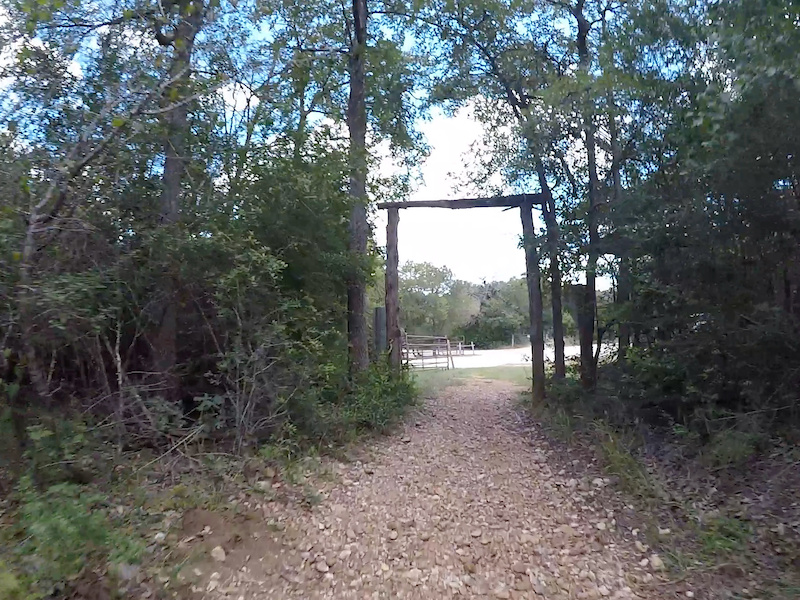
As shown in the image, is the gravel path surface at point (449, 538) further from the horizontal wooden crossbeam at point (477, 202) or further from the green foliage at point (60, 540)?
the horizontal wooden crossbeam at point (477, 202)

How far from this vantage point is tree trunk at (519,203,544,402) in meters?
9.70

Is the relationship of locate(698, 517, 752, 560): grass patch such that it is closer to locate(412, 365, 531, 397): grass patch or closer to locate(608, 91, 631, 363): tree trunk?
locate(608, 91, 631, 363): tree trunk

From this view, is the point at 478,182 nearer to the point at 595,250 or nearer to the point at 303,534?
the point at 595,250

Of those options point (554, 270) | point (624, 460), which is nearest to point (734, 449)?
point (624, 460)

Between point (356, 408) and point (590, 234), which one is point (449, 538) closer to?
point (356, 408)

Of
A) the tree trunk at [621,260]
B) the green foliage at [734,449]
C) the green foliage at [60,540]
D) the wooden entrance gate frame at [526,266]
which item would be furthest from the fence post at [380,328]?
the green foliage at [60,540]

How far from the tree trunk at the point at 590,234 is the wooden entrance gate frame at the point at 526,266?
83 cm

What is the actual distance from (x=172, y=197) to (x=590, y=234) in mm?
5540

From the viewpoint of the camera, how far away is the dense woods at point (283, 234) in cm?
491

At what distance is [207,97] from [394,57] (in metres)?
3.97

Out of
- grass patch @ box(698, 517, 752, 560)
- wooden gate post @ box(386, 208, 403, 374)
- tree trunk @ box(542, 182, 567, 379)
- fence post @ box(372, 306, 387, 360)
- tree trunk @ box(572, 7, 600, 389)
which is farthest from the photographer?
fence post @ box(372, 306, 387, 360)

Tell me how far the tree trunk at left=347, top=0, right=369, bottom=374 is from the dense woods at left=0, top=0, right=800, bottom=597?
7cm

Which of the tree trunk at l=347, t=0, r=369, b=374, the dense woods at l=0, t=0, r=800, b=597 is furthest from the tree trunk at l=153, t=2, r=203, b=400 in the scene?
the tree trunk at l=347, t=0, r=369, b=374

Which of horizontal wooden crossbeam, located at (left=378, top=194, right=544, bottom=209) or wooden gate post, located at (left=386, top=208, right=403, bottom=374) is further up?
horizontal wooden crossbeam, located at (left=378, top=194, right=544, bottom=209)
